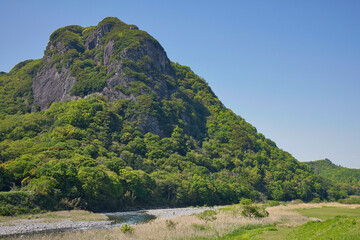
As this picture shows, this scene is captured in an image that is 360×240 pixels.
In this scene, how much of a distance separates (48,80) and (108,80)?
125 feet

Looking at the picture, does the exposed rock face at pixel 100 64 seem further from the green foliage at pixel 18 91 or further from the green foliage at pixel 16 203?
the green foliage at pixel 16 203

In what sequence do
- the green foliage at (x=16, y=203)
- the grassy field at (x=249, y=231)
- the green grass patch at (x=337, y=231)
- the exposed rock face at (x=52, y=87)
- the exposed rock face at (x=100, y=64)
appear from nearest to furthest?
the green grass patch at (x=337, y=231)
the grassy field at (x=249, y=231)
the green foliage at (x=16, y=203)
the exposed rock face at (x=100, y=64)
the exposed rock face at (x=52, y=87)

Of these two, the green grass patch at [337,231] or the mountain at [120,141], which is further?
the mountain at [120,141]

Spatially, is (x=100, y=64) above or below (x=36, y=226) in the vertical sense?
above

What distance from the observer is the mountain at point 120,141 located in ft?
217

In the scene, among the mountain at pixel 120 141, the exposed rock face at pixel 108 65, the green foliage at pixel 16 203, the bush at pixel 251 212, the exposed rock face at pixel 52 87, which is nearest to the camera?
the bush at pixel 251 212

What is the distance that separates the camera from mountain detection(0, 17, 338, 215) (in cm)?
6625

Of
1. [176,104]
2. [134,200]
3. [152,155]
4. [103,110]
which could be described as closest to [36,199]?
[134,200]

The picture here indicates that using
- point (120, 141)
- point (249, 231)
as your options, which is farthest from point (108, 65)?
point (249, 231)

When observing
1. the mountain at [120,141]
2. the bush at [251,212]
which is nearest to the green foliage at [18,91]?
the mountain at [120,141]

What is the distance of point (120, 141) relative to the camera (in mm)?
128000

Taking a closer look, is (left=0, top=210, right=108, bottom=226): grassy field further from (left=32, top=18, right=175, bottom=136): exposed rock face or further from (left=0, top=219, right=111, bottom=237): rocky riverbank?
(left=32, top=18, right=175, bottom=136): exposed rock face

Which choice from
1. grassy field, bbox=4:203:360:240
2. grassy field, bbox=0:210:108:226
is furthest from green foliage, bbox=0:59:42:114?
grassy field, bbox=4:203:360:240

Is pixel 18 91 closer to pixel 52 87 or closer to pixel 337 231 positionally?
pixel 52 87
